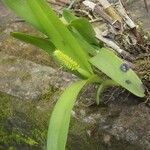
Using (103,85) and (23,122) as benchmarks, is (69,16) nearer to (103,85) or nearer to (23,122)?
(103,85)

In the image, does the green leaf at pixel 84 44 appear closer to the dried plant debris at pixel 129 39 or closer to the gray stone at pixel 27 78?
the dried plant debris at pixel 129 39

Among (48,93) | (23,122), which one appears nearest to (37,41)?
(48,93)

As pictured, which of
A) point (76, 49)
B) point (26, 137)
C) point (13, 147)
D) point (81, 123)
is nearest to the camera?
point (76, 49)

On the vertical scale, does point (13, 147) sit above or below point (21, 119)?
below

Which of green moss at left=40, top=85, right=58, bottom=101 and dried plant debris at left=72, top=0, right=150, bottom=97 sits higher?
dried plant debris at left=72, top=0, right=150, bottom=97

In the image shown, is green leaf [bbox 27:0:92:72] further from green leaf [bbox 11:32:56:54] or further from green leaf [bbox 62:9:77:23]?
green leaf [bbox 62:9:77:23]

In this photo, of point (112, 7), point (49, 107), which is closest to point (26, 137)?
point (49, 107)

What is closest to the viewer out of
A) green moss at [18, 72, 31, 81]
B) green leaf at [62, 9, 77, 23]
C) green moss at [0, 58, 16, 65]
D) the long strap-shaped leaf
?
the long strap-shaped leaf

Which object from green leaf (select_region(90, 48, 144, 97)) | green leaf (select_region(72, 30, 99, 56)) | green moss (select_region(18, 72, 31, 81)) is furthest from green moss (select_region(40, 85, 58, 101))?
green leaf (select_region(90, 48, 144, 97))

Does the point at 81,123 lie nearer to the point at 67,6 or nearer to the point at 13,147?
the point at 13,147
